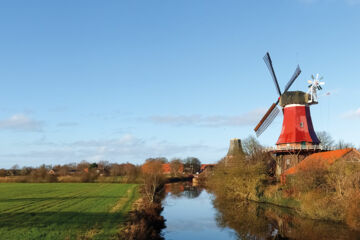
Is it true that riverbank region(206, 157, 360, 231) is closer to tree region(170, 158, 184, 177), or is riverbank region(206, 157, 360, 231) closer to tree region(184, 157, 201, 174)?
tree region(170, 158, 184, 177)

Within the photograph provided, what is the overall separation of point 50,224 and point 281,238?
536 inches

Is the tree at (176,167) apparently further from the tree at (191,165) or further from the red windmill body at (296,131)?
the red windmill body at (296,131)

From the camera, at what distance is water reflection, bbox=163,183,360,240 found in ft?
65.0

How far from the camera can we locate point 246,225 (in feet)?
76.0

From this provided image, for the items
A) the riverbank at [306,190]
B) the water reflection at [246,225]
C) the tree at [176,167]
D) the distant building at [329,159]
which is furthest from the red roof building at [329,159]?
the tree at [176,167]

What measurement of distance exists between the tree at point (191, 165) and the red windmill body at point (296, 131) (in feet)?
241

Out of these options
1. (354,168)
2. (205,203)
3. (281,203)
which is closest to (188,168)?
(205,203)

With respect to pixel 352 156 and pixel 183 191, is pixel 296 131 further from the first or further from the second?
pixel 183 191

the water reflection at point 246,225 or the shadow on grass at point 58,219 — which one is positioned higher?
the shadow on grass at point 58,219

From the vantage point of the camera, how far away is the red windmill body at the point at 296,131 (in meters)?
37.9

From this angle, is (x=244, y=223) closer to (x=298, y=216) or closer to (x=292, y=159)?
(x=298, y=216)

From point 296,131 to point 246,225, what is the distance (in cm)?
1942

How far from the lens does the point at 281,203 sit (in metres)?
30.9

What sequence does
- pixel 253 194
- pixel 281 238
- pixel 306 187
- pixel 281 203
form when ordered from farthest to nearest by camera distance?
pixel 253 194 → pixel 281 203 → pixel 306 187 → pixel 281 238
